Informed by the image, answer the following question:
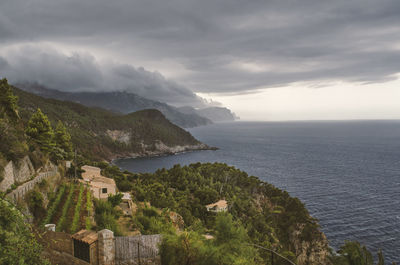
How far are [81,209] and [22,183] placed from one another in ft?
15.3

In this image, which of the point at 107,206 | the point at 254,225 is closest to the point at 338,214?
the point at 254,225

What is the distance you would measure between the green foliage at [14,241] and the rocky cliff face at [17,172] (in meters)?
9.33

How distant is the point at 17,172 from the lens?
733 inches

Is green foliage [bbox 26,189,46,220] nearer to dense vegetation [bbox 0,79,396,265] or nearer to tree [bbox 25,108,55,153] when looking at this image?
dense vegetation [bbox 0,79,396,265]

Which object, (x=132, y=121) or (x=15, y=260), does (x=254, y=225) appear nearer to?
(x=15, y=260)

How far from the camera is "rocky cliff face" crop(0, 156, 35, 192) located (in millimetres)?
16250

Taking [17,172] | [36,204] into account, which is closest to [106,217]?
[36,204]

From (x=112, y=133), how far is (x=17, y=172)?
156 m

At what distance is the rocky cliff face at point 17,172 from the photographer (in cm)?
1625

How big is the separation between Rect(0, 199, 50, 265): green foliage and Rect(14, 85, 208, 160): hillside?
12032 cm

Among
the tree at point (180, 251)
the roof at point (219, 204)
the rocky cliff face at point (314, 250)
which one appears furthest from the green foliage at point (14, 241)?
the roof at point (219, 204)

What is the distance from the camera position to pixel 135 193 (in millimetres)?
38344

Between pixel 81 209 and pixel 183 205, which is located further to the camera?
pixel 183 205

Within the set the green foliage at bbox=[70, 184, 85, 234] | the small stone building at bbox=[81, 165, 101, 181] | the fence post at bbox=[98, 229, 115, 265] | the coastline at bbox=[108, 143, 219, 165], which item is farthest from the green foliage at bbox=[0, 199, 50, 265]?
the coastline at bbox=[108, 143, 219, 165]
